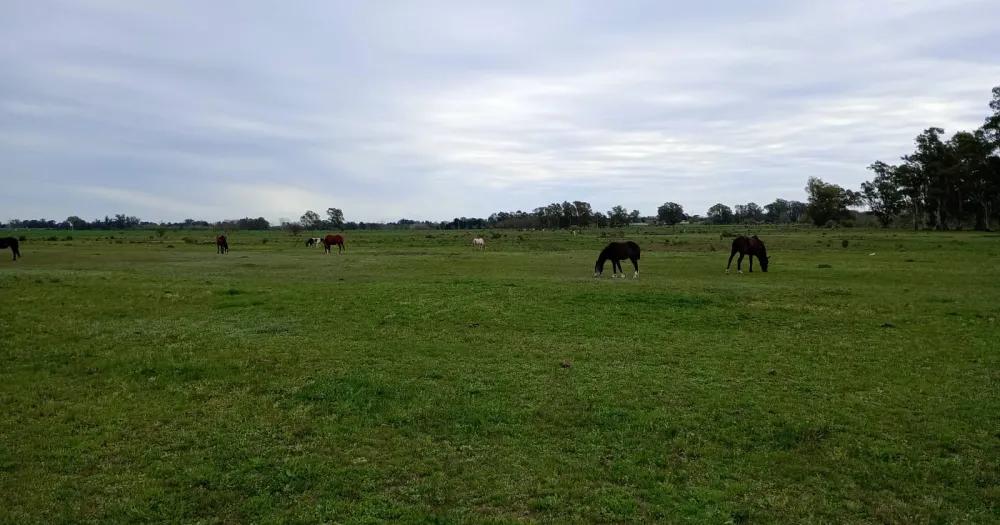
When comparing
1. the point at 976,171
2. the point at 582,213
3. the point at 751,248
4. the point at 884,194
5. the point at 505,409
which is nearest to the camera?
the point at 505,409

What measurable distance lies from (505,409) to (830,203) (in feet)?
408

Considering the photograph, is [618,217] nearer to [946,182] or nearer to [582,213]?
[582,213]

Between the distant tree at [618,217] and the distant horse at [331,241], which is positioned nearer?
the distant horse at [331,241]

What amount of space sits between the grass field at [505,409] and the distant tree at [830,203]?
Answer: 108282 millimetres

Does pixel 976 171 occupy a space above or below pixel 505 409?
above

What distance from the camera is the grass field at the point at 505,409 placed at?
20.4 feet

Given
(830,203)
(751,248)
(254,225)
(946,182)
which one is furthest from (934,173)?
(254,225)

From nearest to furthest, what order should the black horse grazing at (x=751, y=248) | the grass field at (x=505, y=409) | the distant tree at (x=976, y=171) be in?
the grass field at (x=505, y=409), the black horse grazing at (x=751, y=248), the distant tree at (x=976, y=171)

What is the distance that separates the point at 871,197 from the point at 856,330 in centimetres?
11179

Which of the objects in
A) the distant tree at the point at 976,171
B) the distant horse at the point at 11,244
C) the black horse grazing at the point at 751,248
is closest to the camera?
the black horse grazing at the point at 751,248

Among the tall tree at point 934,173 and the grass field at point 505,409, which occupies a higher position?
the tall tree at point 934,173

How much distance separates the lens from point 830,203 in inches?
4528

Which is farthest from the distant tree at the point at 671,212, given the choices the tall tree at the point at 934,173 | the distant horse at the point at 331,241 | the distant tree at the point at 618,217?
the distant horse at the point at 331,241

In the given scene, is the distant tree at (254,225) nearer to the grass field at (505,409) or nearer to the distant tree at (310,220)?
the distant tree at (310,220)
